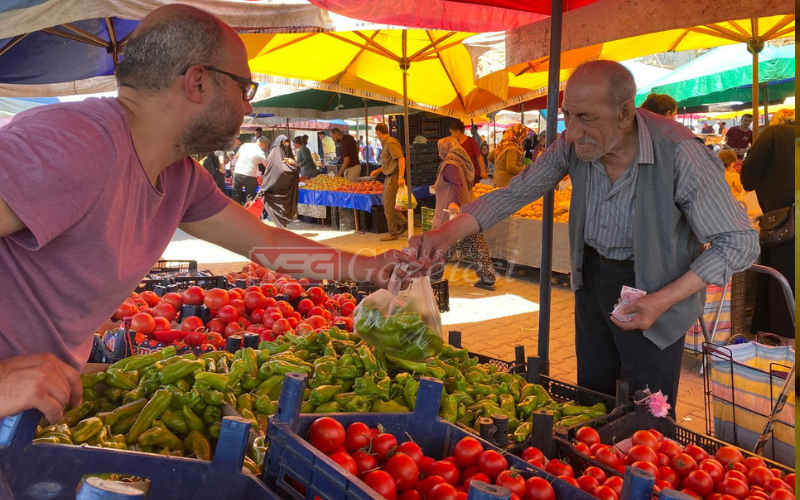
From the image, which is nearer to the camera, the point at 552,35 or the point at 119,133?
the point at 119,133

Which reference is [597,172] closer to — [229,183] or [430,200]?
[430,200]

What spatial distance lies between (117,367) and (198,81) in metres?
1.42

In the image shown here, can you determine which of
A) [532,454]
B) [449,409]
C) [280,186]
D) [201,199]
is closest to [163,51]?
[201,199]

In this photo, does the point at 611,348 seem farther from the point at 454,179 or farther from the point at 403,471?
the point at 454,179

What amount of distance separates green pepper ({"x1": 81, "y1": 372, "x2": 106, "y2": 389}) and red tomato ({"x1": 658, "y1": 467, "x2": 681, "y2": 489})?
2.19m

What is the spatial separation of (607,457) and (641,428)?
518mm

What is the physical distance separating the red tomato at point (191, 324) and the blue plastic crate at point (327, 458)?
2.09 meters

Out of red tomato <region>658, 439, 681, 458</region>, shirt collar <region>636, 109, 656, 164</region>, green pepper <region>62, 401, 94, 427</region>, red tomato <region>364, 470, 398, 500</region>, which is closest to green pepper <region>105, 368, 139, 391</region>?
green pepper <region>62, 401, 94, 427</region>

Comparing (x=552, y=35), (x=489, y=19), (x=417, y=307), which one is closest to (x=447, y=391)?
(x=417, y=307)

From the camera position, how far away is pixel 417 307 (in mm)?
2869

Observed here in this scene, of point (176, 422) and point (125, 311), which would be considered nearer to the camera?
point (176, 422)

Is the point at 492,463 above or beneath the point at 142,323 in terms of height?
beneath

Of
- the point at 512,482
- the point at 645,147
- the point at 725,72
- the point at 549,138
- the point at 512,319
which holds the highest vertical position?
the point at 725,72

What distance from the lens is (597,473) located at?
6.81 ft
